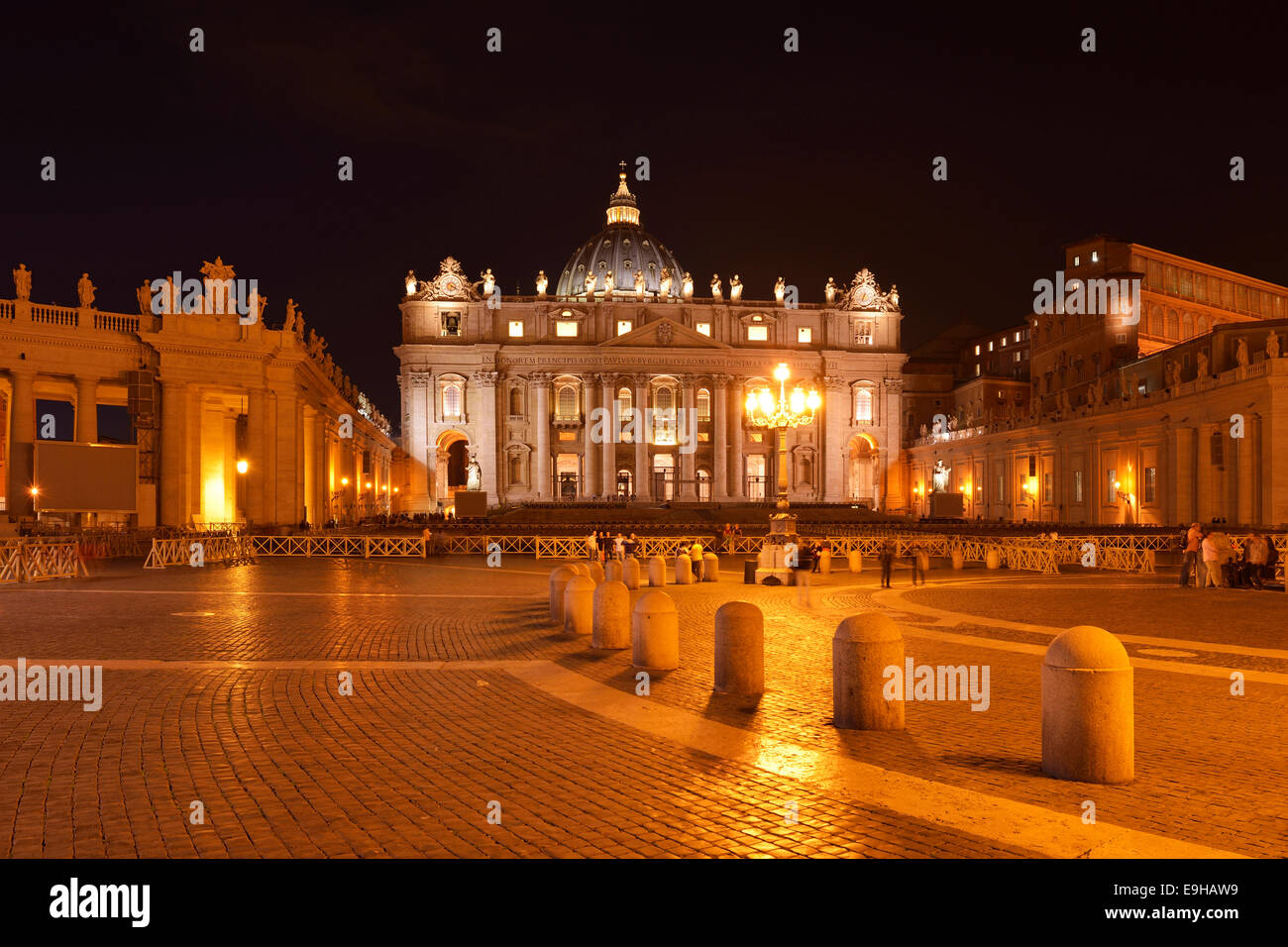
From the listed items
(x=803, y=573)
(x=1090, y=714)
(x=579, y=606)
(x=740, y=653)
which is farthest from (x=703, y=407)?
(x=1090, y=714)

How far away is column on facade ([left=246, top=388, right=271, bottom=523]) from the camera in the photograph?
39625 mm

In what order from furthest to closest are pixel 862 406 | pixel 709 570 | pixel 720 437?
pixel 862 406 → pixel 720 437 → pixel 709 570

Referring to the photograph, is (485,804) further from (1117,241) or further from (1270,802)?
(1117,241)

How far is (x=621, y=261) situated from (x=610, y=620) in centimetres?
11170

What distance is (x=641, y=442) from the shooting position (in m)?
90.1

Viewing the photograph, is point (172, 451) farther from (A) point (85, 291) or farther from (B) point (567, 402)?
(B) point (567, 402)

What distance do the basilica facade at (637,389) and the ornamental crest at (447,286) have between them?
0.13 m

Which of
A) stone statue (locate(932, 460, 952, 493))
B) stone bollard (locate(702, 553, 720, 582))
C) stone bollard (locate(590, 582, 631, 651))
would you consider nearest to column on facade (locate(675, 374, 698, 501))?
stone statue (locate(932, 460, 952, 493))

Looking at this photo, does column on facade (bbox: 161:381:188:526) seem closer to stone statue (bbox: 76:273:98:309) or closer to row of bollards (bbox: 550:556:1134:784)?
stone statue (bbox: 76:273:98:309)

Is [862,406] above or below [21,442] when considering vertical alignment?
above

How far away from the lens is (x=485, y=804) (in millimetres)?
6328
